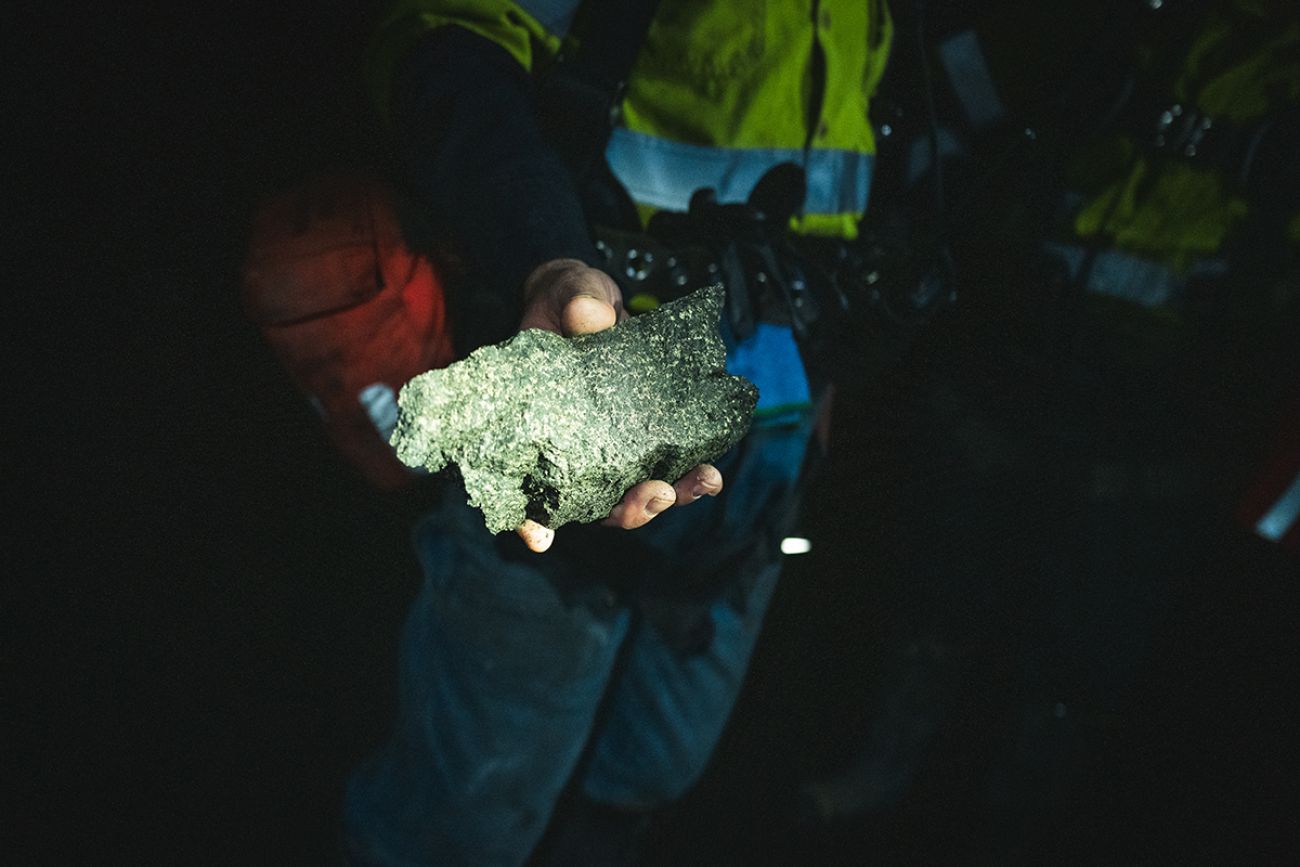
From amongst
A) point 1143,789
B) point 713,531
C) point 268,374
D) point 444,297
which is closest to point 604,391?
point 444,297

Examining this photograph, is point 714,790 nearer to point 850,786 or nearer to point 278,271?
point 850,786

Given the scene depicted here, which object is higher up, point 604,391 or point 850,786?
point 604,391

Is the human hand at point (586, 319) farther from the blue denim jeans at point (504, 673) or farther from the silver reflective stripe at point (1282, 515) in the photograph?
the silver reflective stripe at point (1282, 515)

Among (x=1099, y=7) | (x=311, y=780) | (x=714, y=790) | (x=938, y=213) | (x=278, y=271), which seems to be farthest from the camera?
(x=714, y=790)

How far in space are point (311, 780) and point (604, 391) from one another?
64.0 inches

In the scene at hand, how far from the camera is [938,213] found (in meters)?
1.61

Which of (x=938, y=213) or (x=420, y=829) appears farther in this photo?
(x=938, y=213)

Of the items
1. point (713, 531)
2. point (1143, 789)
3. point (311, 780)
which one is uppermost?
point (713, 531)

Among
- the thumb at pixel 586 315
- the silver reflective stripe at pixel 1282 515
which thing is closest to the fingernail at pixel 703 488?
the thumb at pixel 586 315

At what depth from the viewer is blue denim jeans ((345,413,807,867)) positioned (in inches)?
55.3

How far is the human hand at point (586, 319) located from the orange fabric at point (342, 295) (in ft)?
1.04

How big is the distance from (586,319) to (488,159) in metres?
0.38

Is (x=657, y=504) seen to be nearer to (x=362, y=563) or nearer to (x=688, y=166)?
(x=688, y=166)

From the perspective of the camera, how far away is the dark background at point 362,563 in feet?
4.39
